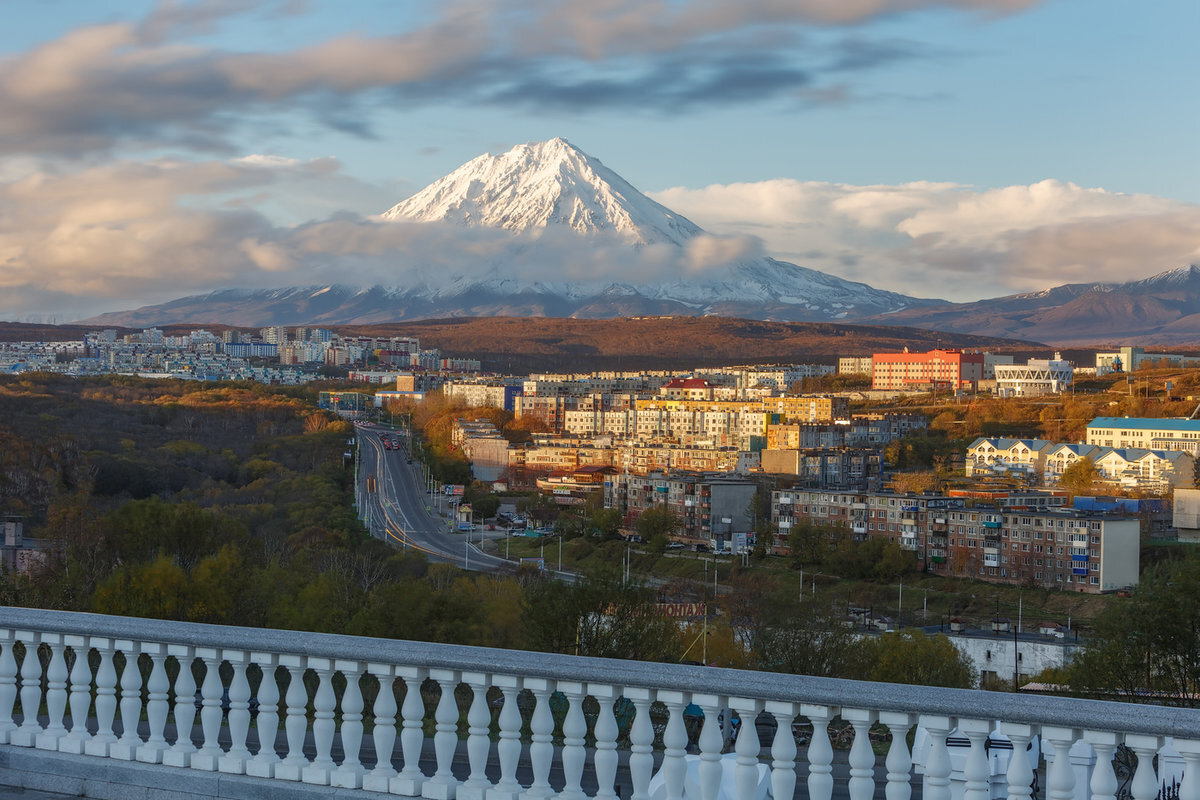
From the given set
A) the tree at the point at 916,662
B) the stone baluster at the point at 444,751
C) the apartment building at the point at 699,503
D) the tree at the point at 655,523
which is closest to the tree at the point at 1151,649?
the tree at the point at 916,662

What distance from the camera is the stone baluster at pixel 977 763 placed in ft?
8.56

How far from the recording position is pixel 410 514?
3472 cm

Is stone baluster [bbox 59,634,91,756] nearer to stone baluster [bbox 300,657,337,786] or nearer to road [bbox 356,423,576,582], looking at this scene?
stone baluster [bbox 300,657,337,786]

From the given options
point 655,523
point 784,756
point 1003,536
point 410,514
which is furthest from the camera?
point 410,514

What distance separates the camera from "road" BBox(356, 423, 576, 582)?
2750cm

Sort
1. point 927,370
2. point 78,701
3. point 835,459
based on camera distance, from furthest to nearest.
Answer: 1. point 927,370
2. point 835,459
3. point 78,701

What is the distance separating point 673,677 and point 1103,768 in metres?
0.90

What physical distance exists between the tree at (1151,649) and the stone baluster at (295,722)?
17.6ft

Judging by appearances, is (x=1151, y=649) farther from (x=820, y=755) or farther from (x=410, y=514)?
(x=410, y=514)

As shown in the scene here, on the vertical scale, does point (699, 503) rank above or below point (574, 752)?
below

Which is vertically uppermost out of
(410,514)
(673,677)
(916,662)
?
(673,677)

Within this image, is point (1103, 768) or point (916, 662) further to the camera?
point (916, 662)

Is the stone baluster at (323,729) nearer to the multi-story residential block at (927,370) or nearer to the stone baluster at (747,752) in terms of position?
the stone baluster at (747,752)

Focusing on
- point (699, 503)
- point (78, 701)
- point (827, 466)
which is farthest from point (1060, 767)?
point (827, 466)
